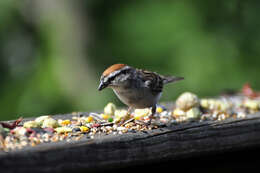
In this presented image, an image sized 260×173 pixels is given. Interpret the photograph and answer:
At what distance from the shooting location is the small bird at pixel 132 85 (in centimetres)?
245

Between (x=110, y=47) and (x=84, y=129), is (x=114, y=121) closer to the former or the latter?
(x=84, y=129)

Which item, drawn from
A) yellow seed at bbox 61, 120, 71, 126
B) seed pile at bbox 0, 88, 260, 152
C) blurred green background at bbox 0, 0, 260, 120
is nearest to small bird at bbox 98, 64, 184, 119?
seed pile at bbox 0, 88, 260, 152

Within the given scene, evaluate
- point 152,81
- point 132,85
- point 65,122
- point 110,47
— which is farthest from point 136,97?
point 110,47

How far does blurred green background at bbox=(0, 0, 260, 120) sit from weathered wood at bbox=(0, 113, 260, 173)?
3.59m

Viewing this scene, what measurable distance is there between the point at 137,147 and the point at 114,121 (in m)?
0.54

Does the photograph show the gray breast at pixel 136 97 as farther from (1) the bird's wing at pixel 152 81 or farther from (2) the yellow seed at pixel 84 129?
(2) the yellow seed at pixel 84 129

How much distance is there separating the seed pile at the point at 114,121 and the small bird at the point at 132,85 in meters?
0.11

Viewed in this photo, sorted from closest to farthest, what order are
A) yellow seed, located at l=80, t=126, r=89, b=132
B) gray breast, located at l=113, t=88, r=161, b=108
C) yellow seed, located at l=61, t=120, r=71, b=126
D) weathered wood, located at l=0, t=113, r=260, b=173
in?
weathered wood, located at l=0, t=113, r=260, b=173
yellow seed, located at l=80, t=126, r=89, b=132
yellow seed, located at l=61, t=120, r=71, b=126
gray breast, located at l=113, t=88, r=161, b=108

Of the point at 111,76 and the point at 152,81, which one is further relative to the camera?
the point at 152,81

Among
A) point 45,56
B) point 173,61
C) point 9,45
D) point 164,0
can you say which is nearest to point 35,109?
point 45,56

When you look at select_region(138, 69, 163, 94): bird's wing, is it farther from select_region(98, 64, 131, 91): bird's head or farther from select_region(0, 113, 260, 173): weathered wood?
select_region(0, 113, 260, 173): weathered wood

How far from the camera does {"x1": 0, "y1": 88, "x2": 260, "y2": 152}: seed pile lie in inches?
74.7

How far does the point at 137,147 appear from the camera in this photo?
6.49 feet

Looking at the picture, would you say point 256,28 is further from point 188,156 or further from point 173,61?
point 188,156
